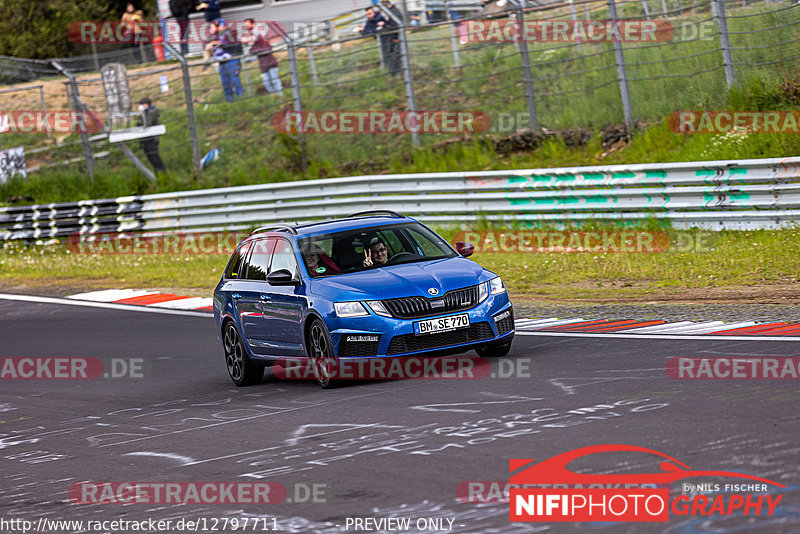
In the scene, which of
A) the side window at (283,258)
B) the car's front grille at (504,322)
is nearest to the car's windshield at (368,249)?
the side window at (283,258)

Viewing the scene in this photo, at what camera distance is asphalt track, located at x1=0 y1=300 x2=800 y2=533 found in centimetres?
636

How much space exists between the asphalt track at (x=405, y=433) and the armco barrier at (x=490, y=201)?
639 centimetres

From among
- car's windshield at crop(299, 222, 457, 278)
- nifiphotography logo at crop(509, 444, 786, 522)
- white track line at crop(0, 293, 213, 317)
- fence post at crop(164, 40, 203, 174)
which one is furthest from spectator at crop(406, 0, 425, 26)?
nifiphotography logo at crop(509, 444, 786, 522)

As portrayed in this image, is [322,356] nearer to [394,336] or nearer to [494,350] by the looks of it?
[394,336]

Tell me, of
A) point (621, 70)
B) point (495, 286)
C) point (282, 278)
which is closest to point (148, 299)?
point (621, 70)

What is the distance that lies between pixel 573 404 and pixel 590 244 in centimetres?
1128

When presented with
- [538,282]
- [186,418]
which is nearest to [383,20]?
[538,282]

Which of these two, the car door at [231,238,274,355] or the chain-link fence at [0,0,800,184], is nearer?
the car door at [231,238,274,355]

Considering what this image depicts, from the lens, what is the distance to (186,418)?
10.2 m

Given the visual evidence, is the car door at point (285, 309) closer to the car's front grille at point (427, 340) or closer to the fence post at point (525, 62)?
the car's front grille at point (427, 340)

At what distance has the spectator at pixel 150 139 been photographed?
97.6 ft

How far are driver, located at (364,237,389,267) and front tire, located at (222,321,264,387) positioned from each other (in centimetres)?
172

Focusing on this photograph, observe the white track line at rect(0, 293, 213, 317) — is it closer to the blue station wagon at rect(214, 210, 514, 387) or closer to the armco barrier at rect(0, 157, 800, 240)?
the armco barrier at rect(0, 157, 800, 240)

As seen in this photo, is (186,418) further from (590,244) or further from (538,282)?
(590,244)
